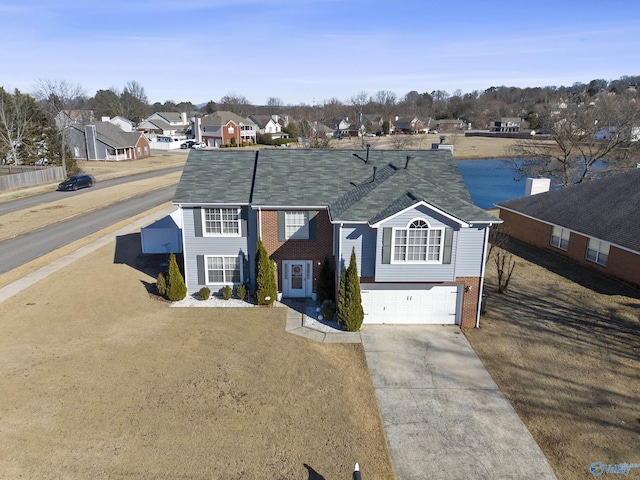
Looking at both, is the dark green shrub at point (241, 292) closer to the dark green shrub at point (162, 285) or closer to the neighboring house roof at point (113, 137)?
the dark green shrub at point (162, 285)

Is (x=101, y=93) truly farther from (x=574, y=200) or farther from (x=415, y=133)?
(x=574, y=200)

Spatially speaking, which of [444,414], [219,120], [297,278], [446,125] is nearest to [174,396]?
[444,414]

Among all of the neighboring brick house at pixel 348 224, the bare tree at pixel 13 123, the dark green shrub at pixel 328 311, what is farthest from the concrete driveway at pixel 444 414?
the bare tree at pixel 13 123

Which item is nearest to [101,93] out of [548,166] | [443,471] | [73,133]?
[73,133]

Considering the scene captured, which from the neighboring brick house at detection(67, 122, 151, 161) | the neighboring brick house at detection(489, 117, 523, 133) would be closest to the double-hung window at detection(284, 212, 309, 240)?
the neighboring brick house at detection(67, 122, 151, 161)

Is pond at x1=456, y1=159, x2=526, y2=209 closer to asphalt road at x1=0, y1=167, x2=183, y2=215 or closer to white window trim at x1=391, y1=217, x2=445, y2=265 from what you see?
white window trim at x1=391, y1=217, x2=445, y2=265

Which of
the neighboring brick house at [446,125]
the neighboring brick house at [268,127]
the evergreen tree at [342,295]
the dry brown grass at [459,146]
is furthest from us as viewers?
the neighboring brick house at [446,125]
